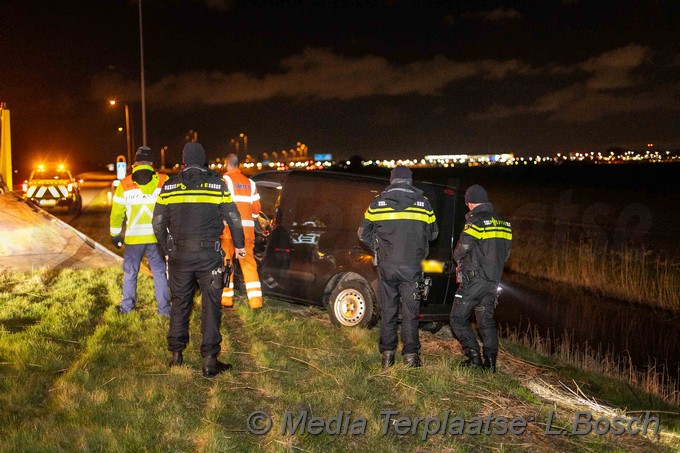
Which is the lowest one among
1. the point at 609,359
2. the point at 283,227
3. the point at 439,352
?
the point at 609,359

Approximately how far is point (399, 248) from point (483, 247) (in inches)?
32.4

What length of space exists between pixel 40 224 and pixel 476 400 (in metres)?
9.39

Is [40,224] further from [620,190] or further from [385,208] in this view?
[620,190]

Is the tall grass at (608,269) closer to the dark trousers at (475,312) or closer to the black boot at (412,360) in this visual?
the dark trousers at (475,312)

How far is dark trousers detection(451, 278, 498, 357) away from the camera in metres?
6.14

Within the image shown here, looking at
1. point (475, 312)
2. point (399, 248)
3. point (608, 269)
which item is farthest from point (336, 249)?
point (608, 269)

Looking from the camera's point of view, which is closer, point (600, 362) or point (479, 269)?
point (479, 269)

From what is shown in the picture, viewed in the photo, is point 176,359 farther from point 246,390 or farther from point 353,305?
point 353,305

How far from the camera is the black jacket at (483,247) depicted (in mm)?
6016

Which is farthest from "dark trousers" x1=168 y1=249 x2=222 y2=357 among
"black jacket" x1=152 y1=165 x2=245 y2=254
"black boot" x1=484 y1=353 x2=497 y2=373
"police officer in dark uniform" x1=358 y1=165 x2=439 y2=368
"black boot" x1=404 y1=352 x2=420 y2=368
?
"black boot" x1=484 y1=353 x2=497 y2=373

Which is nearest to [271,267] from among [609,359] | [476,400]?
[476,400]

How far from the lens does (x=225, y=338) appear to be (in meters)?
6.87

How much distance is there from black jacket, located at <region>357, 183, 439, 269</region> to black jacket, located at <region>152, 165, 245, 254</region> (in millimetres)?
1296

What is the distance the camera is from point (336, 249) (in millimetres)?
7535
